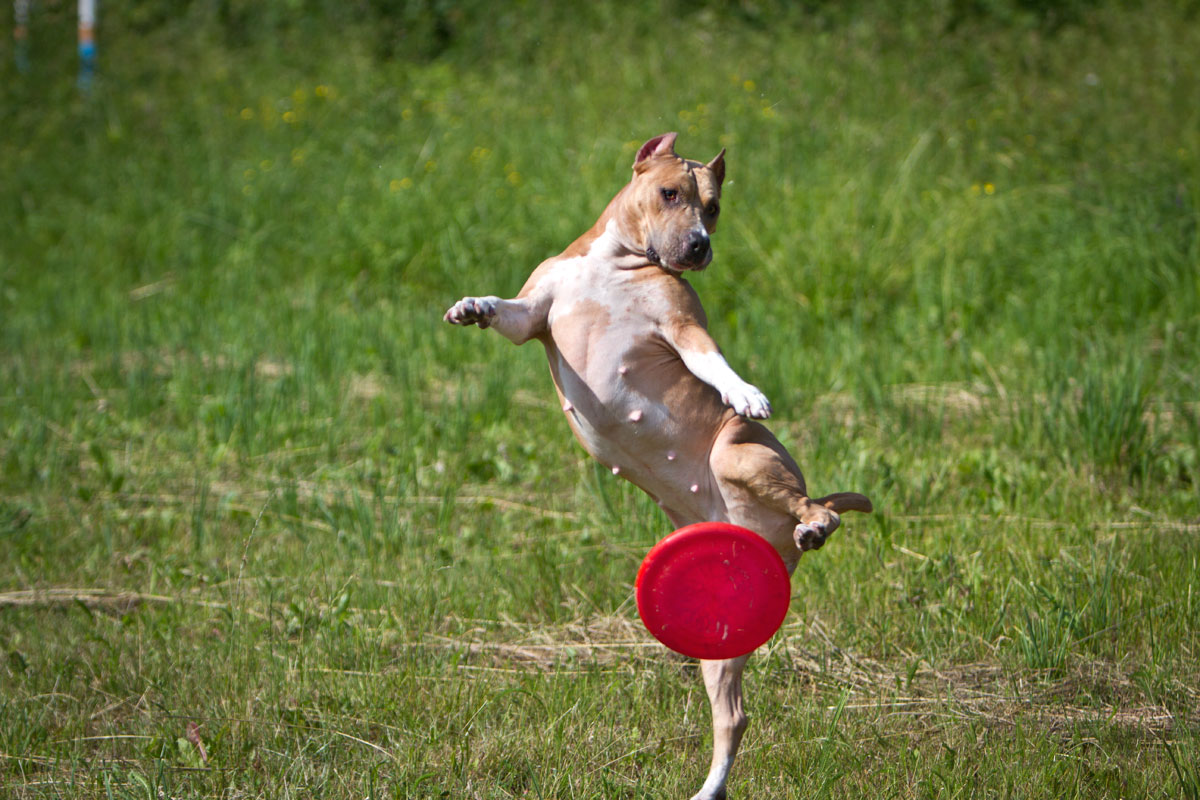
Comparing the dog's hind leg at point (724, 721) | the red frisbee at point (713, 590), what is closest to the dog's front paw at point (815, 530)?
the red frisbee at point (713, 590)

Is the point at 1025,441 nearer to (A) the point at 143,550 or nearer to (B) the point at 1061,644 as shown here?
(B) the point at 1061,644

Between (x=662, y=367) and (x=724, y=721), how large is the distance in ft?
2.74

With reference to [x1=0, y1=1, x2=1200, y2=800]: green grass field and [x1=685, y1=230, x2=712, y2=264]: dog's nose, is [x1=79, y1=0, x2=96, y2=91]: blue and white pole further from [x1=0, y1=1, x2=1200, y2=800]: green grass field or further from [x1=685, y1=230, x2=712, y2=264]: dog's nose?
[x1=685, y1=230, x2=712, y2=264]: dog's nose

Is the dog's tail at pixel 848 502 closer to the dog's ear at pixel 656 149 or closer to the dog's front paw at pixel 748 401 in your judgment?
the dog's front paw at pixel 748 401

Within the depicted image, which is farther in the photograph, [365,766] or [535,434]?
[535,434]

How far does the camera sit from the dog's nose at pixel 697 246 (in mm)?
2367

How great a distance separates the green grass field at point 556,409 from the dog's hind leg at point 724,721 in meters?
0.19

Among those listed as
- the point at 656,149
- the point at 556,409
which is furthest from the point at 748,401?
the point at 556,409

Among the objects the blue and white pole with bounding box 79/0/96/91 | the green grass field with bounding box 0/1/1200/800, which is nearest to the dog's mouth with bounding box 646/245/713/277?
the green grass field with bounding box 0/1/1200/800

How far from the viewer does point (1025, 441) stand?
4.85m

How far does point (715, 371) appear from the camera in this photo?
92.0 inches

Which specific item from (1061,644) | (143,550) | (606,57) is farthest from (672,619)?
(606,57)

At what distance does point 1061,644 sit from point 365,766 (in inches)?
79.1

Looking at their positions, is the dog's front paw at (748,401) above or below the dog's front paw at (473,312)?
below
